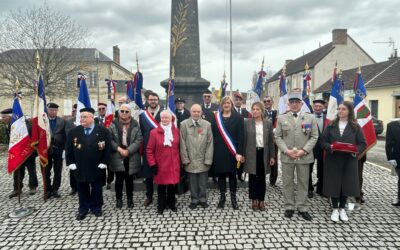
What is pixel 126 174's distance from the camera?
18.5 ft

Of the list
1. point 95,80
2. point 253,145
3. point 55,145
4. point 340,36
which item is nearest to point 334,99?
point 253,145

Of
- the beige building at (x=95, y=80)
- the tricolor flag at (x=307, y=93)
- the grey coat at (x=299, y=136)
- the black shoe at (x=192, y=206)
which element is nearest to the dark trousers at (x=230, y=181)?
the black shoe at (x=192, y=206)

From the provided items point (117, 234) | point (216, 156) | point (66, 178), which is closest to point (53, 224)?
→ point (117, 234)

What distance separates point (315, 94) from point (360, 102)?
2875cm

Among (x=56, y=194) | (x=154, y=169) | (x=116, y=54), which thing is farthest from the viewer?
(x=116, y=54)

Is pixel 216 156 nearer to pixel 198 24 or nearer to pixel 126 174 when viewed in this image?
pixel 126 174

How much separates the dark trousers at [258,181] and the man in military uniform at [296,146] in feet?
1.23

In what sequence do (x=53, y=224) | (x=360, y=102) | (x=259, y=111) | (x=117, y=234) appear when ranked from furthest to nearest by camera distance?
1. (x=360, y=102)
2. (x=259, y=111)
3. (x=53, y=224)
4. (x=117, y=234)

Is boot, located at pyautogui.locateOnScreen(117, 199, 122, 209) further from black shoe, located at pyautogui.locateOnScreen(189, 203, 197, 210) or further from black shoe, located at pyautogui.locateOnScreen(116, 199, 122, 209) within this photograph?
black shoe, located at pyautogui.locateOnScreen(189, 203, 197, 210)

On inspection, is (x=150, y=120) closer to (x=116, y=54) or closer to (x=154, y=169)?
(x=154, y=169)

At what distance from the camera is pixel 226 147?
5441 mm

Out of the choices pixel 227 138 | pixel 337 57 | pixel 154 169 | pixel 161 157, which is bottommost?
pixel 154 169

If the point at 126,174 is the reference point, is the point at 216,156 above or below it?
above

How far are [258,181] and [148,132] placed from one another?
217 centimetres
